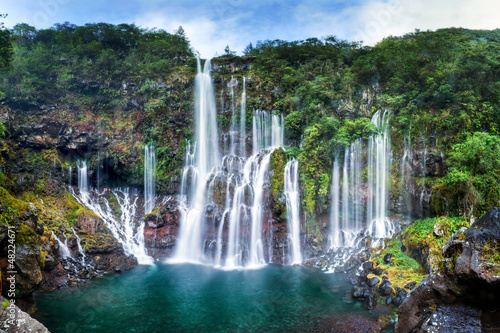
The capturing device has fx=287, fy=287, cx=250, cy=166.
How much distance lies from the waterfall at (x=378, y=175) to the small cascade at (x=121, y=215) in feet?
52.0

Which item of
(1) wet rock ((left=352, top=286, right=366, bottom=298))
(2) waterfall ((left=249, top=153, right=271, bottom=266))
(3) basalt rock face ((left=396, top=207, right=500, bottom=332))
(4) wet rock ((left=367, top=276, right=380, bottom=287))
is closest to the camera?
(3) basalt rock face ((left=396, top=207, right=500, bottom=332))

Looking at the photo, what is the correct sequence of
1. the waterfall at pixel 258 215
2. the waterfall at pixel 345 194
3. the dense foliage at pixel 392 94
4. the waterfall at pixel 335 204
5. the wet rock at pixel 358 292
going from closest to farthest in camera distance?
the wet rock at pixel 358 292, the dense foliage at pixel 392 94, the waterfall at pixel 258 215, the waterfall at pixel 335 204, the waterfall at pixel 345 194

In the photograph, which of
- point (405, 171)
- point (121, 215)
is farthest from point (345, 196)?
point (121, 215)

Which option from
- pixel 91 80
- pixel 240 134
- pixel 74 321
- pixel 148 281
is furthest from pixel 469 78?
pixel 91 80

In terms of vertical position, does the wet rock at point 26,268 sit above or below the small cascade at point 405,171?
below

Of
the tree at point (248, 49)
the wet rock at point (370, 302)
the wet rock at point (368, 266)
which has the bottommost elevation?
the wet rock at point (370, 302)

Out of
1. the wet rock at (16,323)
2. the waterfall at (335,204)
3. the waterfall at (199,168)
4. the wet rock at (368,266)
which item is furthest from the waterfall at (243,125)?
the wet rock at (16,323)

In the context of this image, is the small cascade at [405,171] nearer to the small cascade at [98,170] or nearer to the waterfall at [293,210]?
the waterfall at [293,210]

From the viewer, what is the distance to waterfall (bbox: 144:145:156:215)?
25.1 meters

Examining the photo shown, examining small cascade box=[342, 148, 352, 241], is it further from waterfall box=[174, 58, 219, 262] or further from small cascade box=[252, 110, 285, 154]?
waterfall box=[174, 58, 219, 262]

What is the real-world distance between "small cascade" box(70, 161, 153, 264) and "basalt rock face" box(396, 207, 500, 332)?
1809cm

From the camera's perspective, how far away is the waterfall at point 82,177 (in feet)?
78.6

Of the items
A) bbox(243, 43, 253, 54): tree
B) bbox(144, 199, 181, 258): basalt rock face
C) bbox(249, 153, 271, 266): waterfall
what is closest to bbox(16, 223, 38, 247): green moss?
bbox(144, 199, 181, 258): basalt rock face

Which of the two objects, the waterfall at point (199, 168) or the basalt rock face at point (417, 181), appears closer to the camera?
the basalt rock face at point (417, 181)
